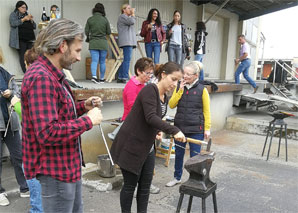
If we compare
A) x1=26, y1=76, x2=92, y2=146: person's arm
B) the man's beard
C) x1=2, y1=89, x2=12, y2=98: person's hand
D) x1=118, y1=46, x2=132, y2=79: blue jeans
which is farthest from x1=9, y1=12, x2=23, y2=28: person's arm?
x1=26, y1=76, x2=92, y2=146: person's arm

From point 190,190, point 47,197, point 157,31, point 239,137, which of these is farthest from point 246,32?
point 47,197

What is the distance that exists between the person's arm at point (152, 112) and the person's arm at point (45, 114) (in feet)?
3.27

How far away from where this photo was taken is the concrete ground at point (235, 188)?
10.6 feet

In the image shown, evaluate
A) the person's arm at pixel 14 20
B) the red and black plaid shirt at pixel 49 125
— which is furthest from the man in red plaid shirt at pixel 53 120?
the person's arm at pixel 14 20

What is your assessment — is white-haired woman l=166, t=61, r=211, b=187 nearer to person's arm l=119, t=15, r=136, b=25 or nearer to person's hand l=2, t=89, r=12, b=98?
person's hand l=2, t=89, r=12, b=98

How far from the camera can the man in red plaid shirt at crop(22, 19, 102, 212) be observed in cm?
133

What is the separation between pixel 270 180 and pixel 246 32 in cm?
1310

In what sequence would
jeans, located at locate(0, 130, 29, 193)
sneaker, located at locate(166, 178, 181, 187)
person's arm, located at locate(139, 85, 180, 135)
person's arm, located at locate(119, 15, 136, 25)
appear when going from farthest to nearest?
person's arm, located at locate(119, 15, 136, 25) < sneaker, located at locate(166, 178, 181, 187) < jeans, located at locate(0, 130, 29, 193) < person's arm, located at locate(139, 85, 180, 135)

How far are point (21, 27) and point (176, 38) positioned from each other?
352cm

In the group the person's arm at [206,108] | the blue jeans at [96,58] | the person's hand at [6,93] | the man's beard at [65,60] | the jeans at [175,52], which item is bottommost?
the person's arm at [206,108]

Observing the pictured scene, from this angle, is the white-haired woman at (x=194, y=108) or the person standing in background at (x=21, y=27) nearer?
the white-haired woman at (x=194, y=108)

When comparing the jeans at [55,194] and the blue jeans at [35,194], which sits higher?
the jeans at [55,194]

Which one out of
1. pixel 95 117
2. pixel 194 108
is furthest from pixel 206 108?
pixel 95 117

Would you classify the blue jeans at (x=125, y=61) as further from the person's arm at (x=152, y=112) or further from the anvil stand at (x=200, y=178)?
the anvil stand at (x=200, y=178)
